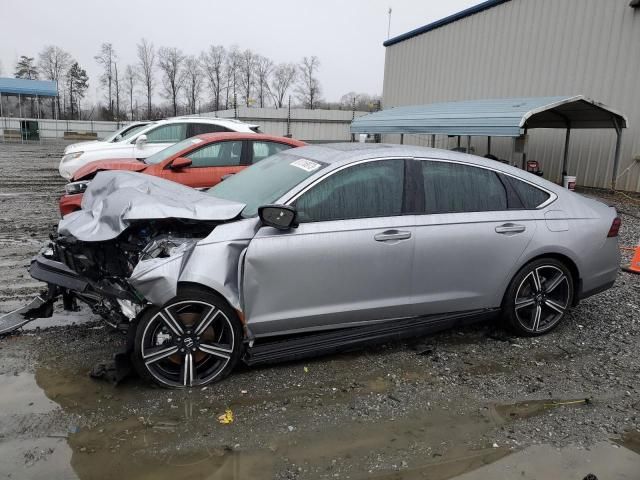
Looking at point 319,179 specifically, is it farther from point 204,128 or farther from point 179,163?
point 204,128

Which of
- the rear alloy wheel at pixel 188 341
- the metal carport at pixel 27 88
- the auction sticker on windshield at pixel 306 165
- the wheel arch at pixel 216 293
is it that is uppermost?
the metal carport at pixel 27 88

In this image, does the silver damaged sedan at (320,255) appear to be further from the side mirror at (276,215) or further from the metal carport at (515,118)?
the metal carport at (515,118)

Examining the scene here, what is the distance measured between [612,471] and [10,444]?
134 inches

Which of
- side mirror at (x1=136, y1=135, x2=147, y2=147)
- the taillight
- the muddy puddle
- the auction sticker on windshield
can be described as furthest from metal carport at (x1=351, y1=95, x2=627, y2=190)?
the muddy puddle

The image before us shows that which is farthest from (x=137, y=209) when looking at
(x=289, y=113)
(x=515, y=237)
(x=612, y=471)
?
(x=289, y=113)

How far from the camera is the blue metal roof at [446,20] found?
771 inches

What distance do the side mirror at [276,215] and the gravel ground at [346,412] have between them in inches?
45.5

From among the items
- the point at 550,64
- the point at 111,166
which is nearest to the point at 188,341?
the point at 111,166

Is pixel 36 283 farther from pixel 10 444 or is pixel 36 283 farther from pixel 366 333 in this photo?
pixel 366 333

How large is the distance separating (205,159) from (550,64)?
528 inches

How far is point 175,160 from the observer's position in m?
7.92

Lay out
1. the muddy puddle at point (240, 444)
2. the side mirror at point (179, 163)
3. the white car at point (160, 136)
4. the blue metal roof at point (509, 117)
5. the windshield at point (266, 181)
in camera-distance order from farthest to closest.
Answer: the blue metal roof at point (509, 117)
the white car at point (160, 136)
the side mirror at point (179, 163)
the windshield at point (266, 181)
the muddy puddle at point (240, 444)

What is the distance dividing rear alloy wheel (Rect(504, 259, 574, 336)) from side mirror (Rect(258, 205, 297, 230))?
210 centimetres

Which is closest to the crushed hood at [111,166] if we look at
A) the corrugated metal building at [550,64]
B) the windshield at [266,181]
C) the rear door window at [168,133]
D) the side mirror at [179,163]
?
the side mirror at [179,163]
